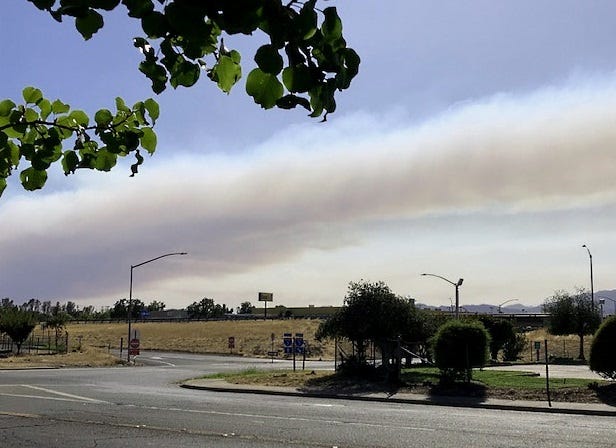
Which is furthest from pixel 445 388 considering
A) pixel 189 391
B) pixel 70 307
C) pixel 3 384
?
pixel 70 307

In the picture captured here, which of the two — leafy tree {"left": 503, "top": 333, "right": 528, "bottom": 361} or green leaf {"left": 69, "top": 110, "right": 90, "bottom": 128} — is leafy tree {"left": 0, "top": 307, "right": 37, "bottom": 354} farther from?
green leaf {"left": 69, "top": 110, "right": 90, "bottom": 128}

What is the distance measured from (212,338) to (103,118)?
85.6 meters

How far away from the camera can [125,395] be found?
24469 mm

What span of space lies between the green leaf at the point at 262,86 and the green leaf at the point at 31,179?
6.06 feet

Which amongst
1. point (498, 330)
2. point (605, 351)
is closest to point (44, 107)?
point (605, 351)

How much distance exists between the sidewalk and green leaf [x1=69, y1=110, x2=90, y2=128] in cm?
1867

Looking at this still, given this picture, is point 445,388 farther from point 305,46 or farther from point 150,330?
point 150,330

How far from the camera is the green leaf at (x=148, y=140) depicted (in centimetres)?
354

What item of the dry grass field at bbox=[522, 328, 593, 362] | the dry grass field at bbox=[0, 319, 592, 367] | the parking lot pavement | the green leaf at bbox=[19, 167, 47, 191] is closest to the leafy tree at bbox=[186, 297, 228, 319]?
the dry grass field at bbox=[0, 319, 592, 367]

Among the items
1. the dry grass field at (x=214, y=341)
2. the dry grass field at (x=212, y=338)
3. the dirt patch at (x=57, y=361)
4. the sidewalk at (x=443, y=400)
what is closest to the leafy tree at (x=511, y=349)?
the dry grass field at (x=214, y=341)

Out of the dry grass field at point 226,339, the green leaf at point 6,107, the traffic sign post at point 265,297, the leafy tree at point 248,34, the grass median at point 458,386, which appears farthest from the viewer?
the traffic sign post at point 265,297

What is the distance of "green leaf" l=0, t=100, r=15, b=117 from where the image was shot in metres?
3.47

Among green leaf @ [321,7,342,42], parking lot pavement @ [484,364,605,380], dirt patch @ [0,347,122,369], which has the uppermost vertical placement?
green leaf @ [321,7,342,42]

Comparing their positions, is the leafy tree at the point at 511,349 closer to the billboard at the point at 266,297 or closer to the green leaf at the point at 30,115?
the green leaf at the point at 30,115
